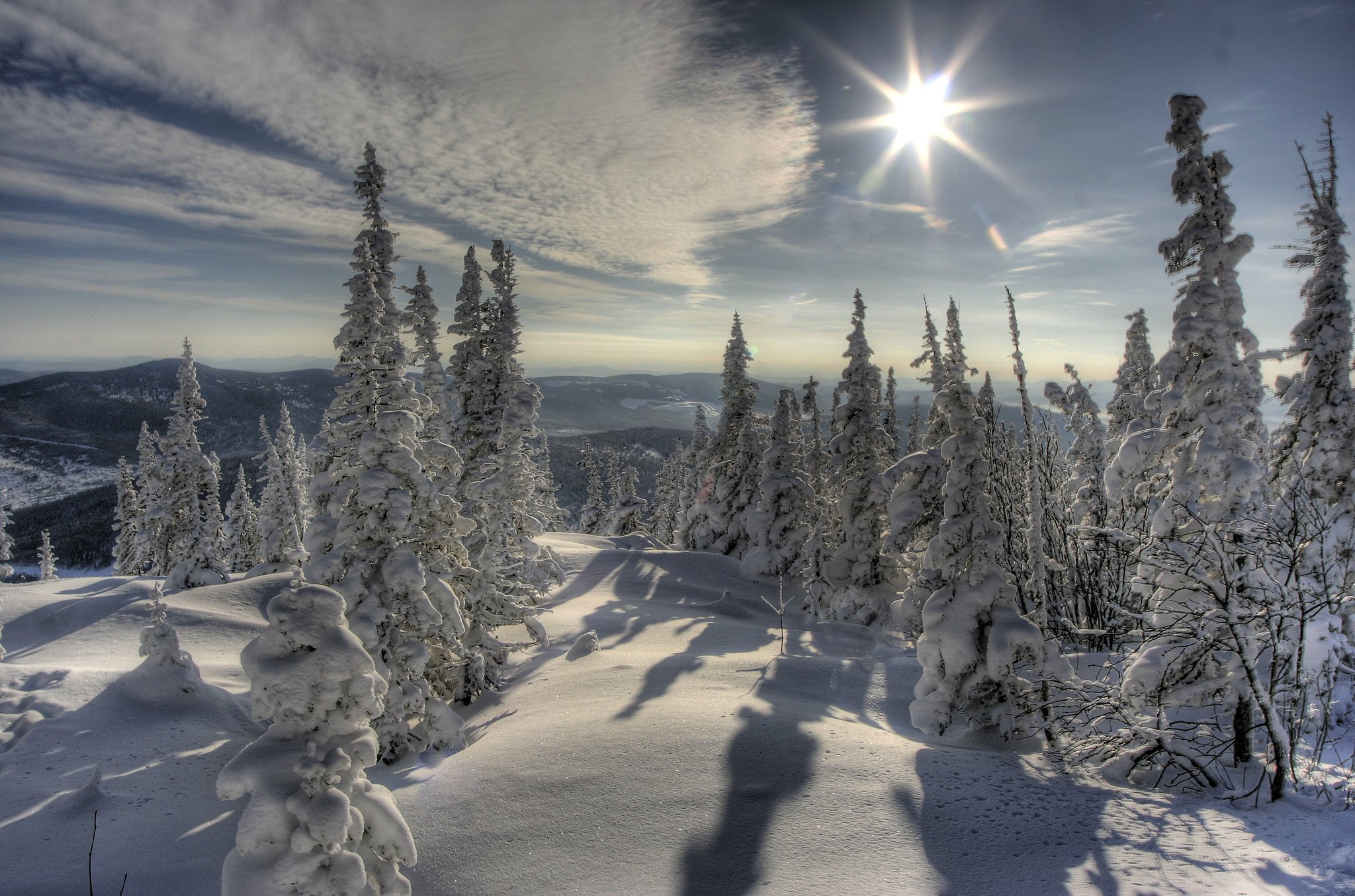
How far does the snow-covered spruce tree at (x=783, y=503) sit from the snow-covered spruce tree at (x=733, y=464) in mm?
5270

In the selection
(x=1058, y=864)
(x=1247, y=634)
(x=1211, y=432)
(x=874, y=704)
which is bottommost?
(x=874, y=704)

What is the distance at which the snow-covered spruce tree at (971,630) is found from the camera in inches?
478

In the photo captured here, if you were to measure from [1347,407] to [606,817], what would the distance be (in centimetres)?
1965

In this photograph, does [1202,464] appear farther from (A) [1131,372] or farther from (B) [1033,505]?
(A) [1131,372]

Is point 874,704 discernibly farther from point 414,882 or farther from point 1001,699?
point 414,882

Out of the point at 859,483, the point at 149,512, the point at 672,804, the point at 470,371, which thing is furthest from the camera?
the point at 149,512

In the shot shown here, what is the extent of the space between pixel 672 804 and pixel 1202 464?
31.8 ft

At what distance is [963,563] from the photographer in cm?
1289

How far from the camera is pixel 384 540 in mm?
12516

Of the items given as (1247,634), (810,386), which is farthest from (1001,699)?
(810,386)

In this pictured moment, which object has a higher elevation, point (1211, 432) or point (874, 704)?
point (1211, 432)

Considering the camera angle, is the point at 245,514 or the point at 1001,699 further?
A: the point at 245,514

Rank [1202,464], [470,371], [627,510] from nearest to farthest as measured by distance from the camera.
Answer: [1202,464] → [470,371] → [627,510]

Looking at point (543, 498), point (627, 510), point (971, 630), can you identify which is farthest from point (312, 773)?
point (627, 510)
